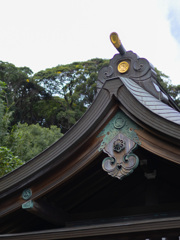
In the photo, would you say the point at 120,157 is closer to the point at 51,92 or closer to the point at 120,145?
the point at 120,145

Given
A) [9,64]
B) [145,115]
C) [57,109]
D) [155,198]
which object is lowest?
[155,198]

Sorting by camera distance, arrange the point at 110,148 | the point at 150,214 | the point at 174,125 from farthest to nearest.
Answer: the point at 150,214 → the point at 110,148 → the point at 174,125

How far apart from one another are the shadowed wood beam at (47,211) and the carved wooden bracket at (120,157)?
0.78 m

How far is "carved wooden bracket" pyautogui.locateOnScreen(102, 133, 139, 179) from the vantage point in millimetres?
3367

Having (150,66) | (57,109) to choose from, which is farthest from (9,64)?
(150,66)

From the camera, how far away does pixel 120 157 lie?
3.44m

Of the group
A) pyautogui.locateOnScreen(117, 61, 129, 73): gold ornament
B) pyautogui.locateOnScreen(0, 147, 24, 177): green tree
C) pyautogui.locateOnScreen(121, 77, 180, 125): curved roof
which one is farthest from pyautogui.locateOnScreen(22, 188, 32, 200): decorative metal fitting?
pyautogui.locateOnScreen(0, 147, 24, 177): green tree

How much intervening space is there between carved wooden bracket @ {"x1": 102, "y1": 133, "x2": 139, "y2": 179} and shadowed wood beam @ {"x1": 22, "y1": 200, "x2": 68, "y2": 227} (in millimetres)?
778

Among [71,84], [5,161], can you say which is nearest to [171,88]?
[71,84]

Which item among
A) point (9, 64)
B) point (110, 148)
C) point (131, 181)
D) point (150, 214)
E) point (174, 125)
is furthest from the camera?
point (9, 64)

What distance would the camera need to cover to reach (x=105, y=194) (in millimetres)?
4254

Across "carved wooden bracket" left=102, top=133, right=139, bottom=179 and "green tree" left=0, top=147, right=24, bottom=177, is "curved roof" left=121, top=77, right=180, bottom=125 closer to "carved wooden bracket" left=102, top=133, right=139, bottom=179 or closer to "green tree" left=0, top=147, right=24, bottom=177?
"carved wooden bracket" left=102, top=133, right=139, bottom=179

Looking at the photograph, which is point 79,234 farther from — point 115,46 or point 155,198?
point 115,46

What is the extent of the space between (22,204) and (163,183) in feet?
4.82
